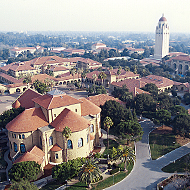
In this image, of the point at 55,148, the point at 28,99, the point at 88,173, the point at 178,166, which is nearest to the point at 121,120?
the point at 178,166

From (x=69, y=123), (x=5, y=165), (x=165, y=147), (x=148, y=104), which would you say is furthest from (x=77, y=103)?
(x=148, y=104)

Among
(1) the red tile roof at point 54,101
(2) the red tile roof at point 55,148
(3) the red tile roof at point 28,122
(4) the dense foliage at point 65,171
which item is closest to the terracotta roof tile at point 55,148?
(2) the red tile roof at point 55,148

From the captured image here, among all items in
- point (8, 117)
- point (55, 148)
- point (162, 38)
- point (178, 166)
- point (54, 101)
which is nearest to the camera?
point (178, 166)

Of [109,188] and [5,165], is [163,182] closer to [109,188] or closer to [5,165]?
[109,188]

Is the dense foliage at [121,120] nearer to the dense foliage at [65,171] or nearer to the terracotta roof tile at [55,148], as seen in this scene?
the terracotta roof tile at [55,148]

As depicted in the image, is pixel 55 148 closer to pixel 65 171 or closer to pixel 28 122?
pixel 65 171

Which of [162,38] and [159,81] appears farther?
[162,38]

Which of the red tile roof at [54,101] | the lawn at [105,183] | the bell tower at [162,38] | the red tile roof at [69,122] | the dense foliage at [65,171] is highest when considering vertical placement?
the bell tower at [162,38]
